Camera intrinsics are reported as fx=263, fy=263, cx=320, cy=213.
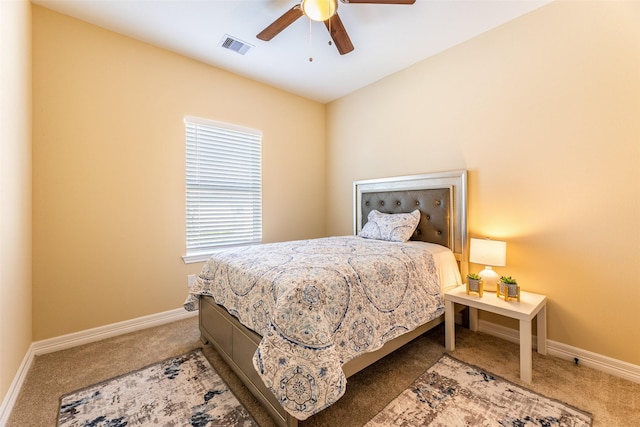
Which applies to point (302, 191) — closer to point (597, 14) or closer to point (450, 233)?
point (450, 233)

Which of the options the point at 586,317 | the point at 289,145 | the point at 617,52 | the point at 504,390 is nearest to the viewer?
the point at 504,390

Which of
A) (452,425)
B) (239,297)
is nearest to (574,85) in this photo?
(452,425)

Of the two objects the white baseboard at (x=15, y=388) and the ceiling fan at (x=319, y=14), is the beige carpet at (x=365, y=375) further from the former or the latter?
the ceiling fan at (x=319, y=14)

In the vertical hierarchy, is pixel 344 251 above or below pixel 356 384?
above

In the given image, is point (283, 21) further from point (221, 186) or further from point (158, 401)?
point (158, 401)

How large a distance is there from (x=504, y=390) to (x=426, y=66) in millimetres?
2937

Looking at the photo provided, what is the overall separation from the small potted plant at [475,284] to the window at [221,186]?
2.36 meters

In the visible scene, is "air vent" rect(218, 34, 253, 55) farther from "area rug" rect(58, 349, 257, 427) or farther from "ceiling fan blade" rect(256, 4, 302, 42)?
"area rug" rect(58, 349, 257, 427)

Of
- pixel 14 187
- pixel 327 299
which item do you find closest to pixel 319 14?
pixel 327 299

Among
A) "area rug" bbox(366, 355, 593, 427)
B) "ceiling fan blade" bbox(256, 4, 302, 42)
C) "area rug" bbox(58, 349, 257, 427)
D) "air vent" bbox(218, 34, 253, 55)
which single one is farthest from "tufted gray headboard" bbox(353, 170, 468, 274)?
"area rug" bbox(58, 349, 257, 427)

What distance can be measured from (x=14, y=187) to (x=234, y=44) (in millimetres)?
2058

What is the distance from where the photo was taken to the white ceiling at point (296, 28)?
2084 millimetres

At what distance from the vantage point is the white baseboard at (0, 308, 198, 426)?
151 centimetres

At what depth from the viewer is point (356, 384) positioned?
169cm
